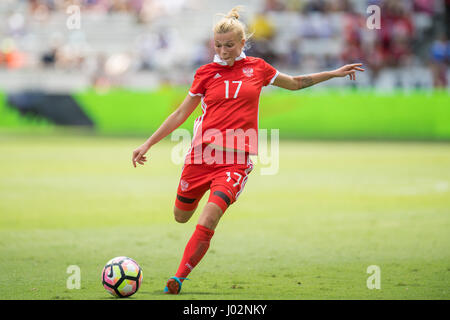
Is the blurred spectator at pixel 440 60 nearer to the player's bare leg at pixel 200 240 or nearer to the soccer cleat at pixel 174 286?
the player's bare leg at pixel 200 240

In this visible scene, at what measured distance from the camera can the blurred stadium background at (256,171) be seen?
750 centimetres

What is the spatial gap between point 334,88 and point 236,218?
16118 mm

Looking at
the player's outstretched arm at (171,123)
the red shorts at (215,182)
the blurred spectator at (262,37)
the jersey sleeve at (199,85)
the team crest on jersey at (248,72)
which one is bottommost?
the red shorts at (215,182)

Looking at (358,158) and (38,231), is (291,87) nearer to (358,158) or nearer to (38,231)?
(38,231)

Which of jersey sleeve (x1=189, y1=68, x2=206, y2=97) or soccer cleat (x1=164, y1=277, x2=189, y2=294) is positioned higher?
jersey sleeve (x1=189, y1=68, x2=206, y2=97)

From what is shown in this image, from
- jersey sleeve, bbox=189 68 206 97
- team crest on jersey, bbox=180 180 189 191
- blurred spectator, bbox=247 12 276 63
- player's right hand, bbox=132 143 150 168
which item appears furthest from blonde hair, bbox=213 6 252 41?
blurred spectator, bbox=247 12 276 63

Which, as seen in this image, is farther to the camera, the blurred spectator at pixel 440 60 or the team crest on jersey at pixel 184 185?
the blurred spectator at pixel 440 60

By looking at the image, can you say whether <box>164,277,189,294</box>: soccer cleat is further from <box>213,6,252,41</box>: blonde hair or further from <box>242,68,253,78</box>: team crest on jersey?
<box>213,6,252,41</box>: blonde hair

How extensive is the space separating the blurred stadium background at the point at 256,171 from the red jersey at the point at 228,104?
777mm

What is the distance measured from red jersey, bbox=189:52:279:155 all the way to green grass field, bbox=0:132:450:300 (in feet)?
4.27

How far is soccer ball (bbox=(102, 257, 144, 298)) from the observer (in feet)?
19.8

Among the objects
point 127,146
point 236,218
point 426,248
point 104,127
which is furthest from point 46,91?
point 426,248

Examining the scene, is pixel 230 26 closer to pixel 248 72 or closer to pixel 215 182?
pixel 248 72

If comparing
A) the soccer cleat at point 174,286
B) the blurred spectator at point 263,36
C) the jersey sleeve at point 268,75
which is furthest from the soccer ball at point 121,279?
the blurred spectator at point 263,36
